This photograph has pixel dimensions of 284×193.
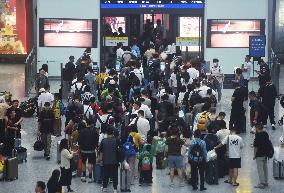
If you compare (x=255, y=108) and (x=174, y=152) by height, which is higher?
(x=255, y=108)

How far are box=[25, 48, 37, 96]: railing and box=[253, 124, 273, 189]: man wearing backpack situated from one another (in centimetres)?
1561

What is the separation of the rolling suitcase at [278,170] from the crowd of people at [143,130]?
0.88m

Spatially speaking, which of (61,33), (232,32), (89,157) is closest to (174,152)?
(89,157)

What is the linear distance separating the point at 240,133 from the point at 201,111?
12.9 ft

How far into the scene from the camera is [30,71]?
4316 centimetres

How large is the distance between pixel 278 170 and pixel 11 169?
6.89 meters

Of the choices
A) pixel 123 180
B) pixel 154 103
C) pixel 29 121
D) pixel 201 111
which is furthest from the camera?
pixel 29 121

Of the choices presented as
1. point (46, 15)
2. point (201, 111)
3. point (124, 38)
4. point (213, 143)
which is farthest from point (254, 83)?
point (213, 143)

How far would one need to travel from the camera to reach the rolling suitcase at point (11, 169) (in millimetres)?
28547

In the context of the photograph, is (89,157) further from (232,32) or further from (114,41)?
(232,32)

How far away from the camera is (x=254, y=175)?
2938cm

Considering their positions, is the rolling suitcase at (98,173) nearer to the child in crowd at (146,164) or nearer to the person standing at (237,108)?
the child in crowd at (146,164)

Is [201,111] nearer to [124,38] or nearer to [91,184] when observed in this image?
[91,184]

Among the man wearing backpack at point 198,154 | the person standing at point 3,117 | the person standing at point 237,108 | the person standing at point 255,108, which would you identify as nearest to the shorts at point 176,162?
the man wearing backpack at point 198,154
